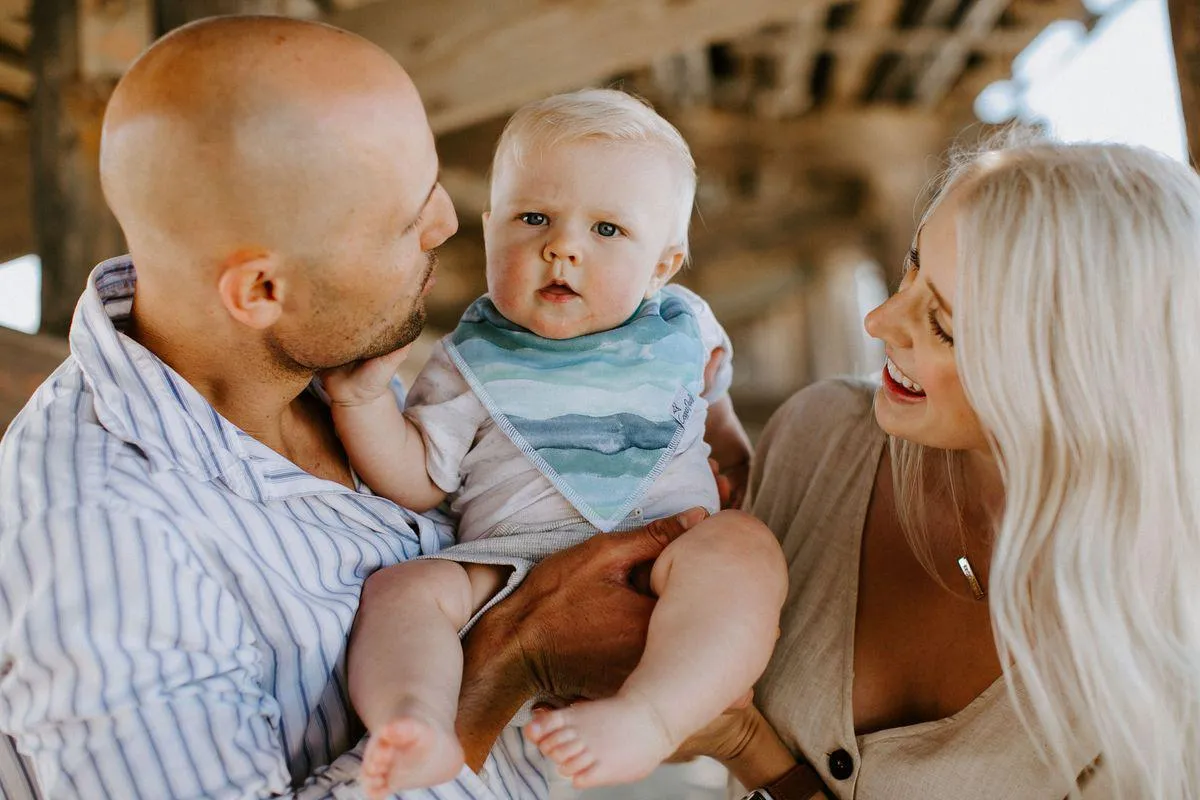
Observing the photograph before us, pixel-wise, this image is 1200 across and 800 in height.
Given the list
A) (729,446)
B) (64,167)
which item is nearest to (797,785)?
(729,446)

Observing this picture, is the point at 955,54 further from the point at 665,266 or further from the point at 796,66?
the point at 665,266

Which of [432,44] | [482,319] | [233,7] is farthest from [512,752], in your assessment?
[432,44]

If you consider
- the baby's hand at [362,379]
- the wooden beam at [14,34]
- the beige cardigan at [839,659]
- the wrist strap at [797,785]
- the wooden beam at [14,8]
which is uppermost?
the wooden beam at [14,8]

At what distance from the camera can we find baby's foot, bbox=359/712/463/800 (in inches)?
55.0

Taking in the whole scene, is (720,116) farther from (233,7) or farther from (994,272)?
(994,272)

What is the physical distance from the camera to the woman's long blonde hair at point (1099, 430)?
1581 mm

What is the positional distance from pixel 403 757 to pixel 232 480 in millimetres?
503

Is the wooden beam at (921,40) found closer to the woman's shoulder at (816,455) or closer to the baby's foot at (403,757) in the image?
the woman's shoulder at (816,455)

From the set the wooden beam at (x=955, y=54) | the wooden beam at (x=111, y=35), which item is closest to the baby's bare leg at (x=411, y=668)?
the wooden beam at (x=111, y=35)

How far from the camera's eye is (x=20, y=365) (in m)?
2.43

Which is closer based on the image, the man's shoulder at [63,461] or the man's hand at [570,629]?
the man's shoulder at [63,461]

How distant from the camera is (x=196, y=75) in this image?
Result: 58.0 inches

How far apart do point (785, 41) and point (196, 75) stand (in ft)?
14.1

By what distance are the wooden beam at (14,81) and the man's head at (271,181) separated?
117 inches
